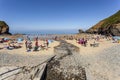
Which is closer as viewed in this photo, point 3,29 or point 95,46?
point 95,46

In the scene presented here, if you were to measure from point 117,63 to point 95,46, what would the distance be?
1575 centimetres

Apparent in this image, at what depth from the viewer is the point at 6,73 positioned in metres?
16.3

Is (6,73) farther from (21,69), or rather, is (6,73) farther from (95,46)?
(95,46)

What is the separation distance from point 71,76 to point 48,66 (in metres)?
4.42

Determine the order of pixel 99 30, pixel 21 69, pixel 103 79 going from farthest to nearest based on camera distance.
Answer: pixel 99 30 → pixel 21 69 → pixel 103 79

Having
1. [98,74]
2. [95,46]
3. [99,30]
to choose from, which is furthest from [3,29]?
[98,74]

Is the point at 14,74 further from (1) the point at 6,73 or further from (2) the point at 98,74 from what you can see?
(2) the point at 98,74

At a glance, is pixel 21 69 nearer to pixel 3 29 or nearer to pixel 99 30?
pixel 3 29

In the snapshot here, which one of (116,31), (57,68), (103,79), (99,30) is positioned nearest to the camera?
(103,79)

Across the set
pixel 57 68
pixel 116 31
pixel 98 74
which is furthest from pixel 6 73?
pixel 116 31

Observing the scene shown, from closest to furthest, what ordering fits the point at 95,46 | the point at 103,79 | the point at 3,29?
the point at 103,79 → the point at 95,46 → the point at 3,29

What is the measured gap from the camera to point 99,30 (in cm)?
8450

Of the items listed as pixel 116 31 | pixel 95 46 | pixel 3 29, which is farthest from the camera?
pixel 3 29

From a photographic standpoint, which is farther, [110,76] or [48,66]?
[48,66]
